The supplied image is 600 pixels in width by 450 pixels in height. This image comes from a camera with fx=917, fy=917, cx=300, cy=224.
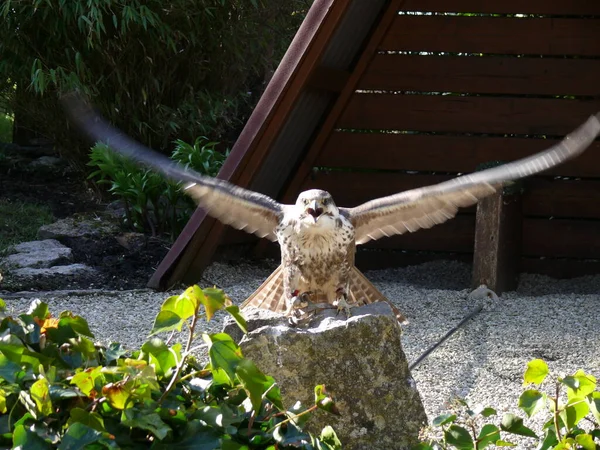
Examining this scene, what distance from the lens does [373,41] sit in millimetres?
5906

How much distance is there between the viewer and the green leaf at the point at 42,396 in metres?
1.52

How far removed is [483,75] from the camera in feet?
19.4

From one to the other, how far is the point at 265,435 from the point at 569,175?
4519 millimetres

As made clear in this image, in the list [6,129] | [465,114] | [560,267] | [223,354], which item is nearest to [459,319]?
[560,267]

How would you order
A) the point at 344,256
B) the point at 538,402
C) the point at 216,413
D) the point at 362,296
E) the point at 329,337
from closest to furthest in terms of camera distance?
the point at 216,413, the point at 538,402, the point at 329,337, the point at 344,256, the point at 362,296

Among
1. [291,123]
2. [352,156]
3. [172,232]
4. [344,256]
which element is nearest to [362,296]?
[344,256]

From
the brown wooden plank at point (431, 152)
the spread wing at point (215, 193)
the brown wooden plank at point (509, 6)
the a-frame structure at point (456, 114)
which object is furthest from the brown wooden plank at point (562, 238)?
the spread wing at point (215, 193)

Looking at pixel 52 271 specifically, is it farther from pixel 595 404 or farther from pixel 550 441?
pixel 595 404

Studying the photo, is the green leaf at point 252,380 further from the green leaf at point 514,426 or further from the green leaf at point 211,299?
the green leaf at point 514,426

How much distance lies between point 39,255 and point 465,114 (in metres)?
2.96

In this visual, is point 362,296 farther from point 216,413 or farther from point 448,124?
point 448,124

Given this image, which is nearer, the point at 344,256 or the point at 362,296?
the point at 344,256

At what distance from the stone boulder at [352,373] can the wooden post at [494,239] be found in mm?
2629

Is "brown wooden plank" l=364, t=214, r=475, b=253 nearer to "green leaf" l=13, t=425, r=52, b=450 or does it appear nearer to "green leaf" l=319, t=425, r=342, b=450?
"green leaf" l=319, t=425, r=342, b=450
